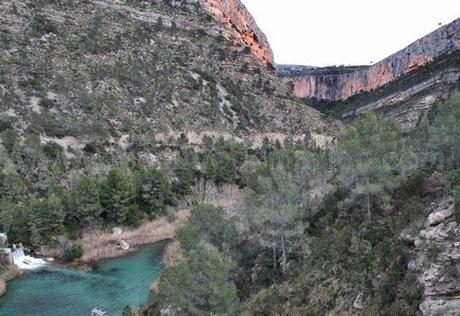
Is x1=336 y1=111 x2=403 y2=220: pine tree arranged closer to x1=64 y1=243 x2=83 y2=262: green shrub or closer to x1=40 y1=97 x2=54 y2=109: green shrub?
x1=64 y1=243 x2=83 y2=262: green shrub

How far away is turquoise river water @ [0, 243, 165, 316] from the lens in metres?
38.4

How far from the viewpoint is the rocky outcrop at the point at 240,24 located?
5330 inches

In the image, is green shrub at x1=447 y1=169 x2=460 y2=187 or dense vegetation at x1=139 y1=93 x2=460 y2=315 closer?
dense vegetation at x1=139 y1=93 x2=460 y2=315

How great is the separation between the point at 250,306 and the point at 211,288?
15.3 feet

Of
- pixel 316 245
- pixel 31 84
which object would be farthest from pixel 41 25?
pixel 316 245

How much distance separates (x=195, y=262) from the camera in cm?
2533

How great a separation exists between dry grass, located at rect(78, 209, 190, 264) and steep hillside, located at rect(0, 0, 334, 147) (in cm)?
1935

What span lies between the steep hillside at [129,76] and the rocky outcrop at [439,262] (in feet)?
189

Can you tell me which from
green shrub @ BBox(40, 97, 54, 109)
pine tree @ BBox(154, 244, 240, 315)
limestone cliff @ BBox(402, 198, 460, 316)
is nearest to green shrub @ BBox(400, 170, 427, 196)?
limestone cliff @ BBox(402, 198, 460, 316)

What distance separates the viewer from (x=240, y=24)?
530ft

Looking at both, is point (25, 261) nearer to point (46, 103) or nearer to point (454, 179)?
point (46, 103)

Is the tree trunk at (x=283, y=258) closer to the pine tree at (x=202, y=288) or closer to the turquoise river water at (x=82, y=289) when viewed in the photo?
the pine tree at (x=202, y=288)

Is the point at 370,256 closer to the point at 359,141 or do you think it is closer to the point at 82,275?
the point at 359,141

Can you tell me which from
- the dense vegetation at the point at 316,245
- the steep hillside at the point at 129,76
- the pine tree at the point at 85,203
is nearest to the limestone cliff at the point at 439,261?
the dense vegetation at the point at 316,245
